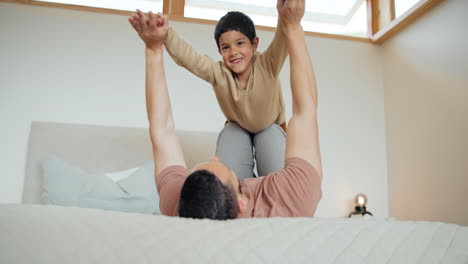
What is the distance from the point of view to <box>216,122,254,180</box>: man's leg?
1775 mm

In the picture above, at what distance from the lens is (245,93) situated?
1739 mm

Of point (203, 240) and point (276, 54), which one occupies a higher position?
point (276, 54)

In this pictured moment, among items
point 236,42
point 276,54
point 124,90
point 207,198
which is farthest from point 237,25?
point 124,90

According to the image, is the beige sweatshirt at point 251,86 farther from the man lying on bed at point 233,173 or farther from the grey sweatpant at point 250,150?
the man lying on bed at point 233,173

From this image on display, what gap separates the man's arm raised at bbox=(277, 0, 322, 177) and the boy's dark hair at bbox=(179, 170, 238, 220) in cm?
33

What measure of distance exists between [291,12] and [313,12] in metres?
2.37

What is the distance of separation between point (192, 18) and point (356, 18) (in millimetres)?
1602

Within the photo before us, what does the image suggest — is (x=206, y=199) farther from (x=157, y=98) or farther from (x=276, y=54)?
(x=276, y=54)

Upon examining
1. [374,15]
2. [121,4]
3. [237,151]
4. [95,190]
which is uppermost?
[374,15]

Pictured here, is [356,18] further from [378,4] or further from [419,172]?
[419,172]

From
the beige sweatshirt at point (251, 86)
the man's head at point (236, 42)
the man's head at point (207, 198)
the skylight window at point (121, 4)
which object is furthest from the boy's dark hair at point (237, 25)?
the skylight window at point (121, 4)

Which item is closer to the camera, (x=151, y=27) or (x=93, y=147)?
(x=151, y=27)

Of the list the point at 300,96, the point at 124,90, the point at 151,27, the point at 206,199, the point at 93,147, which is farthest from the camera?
the point at 124,90

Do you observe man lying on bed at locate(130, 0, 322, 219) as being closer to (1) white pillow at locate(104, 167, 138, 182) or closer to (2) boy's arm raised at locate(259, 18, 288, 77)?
(2) boy's arm raised at locate(259, 18, 288, 77)
